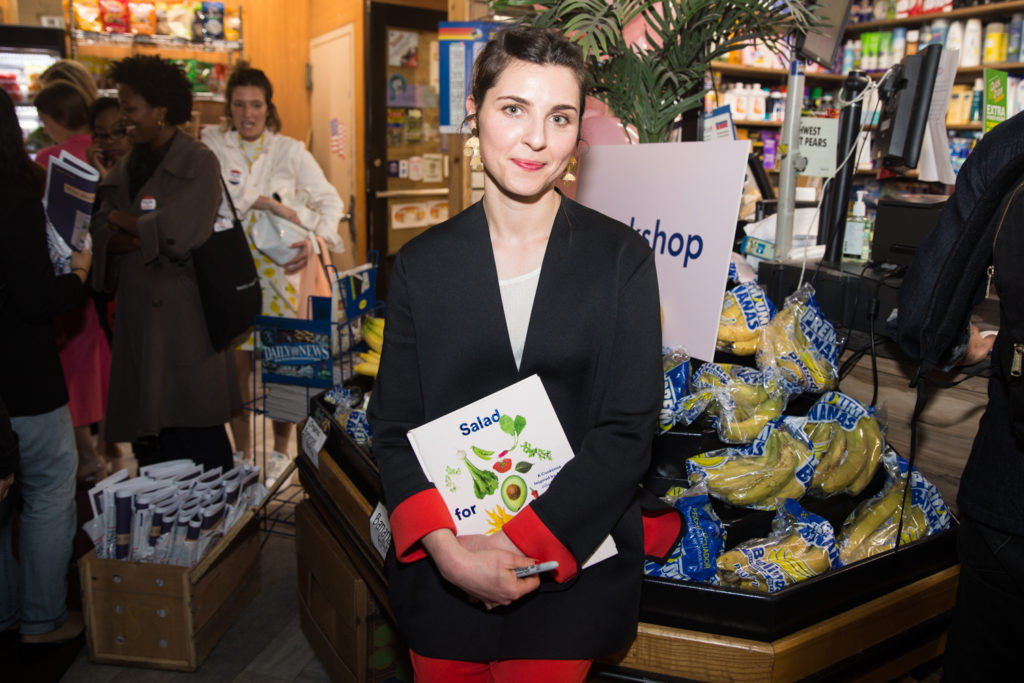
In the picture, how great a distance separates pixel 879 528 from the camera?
163cm

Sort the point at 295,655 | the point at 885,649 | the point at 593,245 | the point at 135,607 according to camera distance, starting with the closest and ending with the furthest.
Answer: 1. the point at 593,245
2. the point at 885,649
3. the point at 135,607
4. the point at 295,655

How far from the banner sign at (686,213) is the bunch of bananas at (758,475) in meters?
0.30

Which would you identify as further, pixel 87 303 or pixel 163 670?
pixel 87 303

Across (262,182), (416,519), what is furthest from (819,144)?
(262,182)

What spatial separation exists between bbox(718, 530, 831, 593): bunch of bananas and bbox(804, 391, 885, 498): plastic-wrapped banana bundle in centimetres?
21

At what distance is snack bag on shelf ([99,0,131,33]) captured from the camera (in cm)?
498

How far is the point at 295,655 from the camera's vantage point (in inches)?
89.9

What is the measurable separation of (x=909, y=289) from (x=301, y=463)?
5.90 feet

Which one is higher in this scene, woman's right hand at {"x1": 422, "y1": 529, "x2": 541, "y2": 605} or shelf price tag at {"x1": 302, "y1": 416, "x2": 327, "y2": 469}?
woman's right hand at {"x1": 422, "y1": 529, "x2": 541, "y2": 605}

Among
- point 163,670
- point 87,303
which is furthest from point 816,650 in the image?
point 87,303

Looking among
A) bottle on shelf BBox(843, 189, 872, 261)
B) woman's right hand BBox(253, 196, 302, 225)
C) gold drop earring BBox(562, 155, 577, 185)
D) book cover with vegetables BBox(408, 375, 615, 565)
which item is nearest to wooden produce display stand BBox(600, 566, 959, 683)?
book cover with vegetables BBox(408, 375, 615, 565)

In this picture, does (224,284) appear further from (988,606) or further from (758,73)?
(758,73)

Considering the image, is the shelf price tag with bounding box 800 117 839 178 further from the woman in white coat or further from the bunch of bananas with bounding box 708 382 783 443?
the woman in white coat

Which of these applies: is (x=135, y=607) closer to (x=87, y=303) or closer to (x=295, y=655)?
(x=295, y=655)
